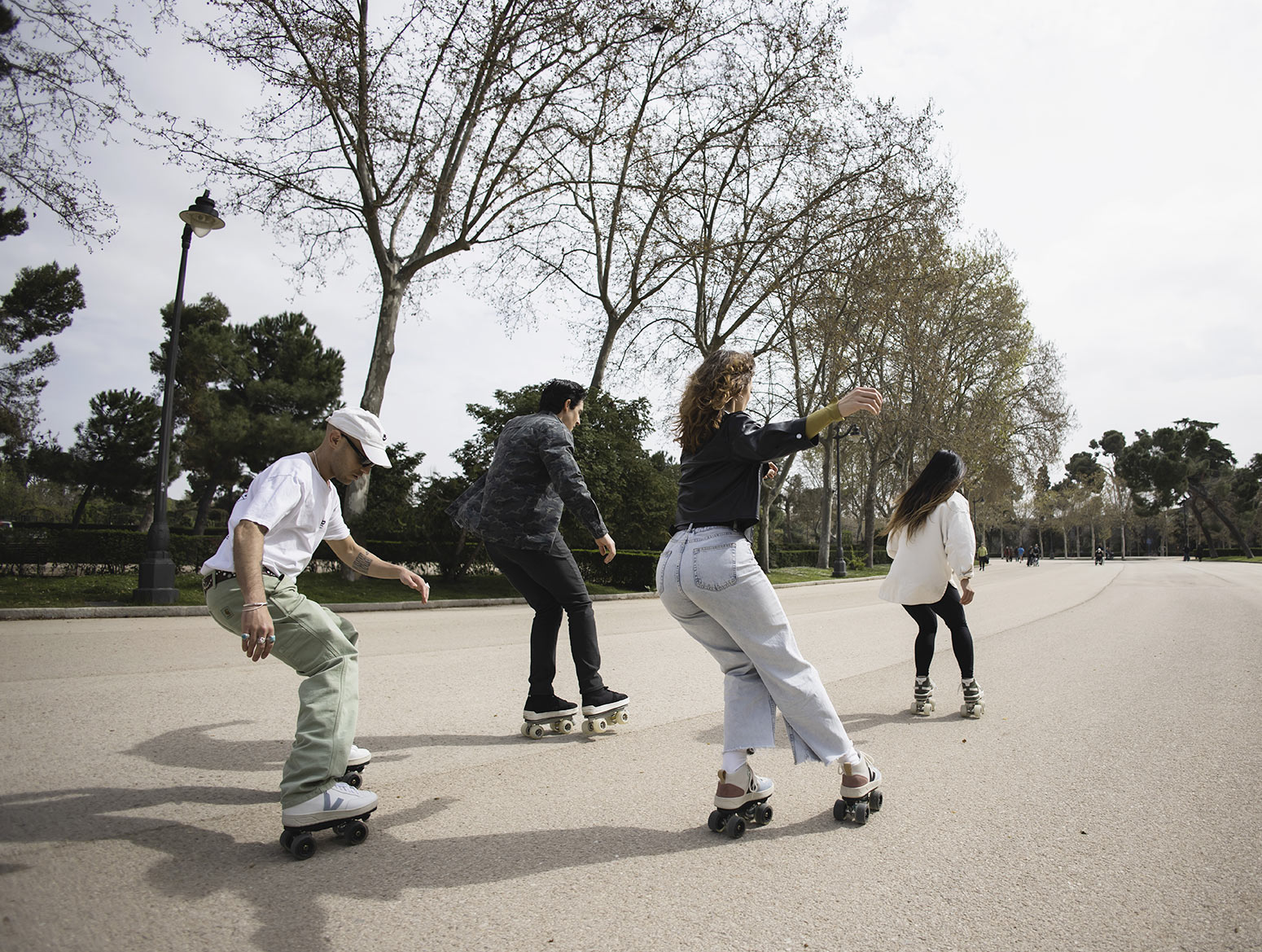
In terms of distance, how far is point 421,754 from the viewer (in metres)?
4.18

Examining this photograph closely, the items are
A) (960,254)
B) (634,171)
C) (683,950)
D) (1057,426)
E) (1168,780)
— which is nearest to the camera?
(683,950)

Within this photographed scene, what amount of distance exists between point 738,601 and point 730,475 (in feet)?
1.58

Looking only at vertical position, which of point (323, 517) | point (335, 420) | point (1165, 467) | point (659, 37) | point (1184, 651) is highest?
point (659, 37)

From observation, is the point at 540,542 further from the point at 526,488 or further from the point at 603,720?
the point at 603,720

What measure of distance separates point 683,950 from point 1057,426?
5700 cm

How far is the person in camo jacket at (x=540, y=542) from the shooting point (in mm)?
4527

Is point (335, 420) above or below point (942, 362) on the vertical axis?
below

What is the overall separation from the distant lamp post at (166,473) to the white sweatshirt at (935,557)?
1083 cm

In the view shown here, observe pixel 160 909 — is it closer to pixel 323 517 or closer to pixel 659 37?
pixel 323 517

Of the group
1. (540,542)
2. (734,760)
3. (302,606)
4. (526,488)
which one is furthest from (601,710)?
(302,606)

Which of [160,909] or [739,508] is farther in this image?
[739,508]

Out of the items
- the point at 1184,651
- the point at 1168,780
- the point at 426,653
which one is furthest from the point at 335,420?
the point at 1184,651

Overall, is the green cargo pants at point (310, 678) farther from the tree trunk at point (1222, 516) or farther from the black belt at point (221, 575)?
the tree trunk at point (1222, 516)

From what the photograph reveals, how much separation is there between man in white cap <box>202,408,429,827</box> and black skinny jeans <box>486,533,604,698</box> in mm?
1521
